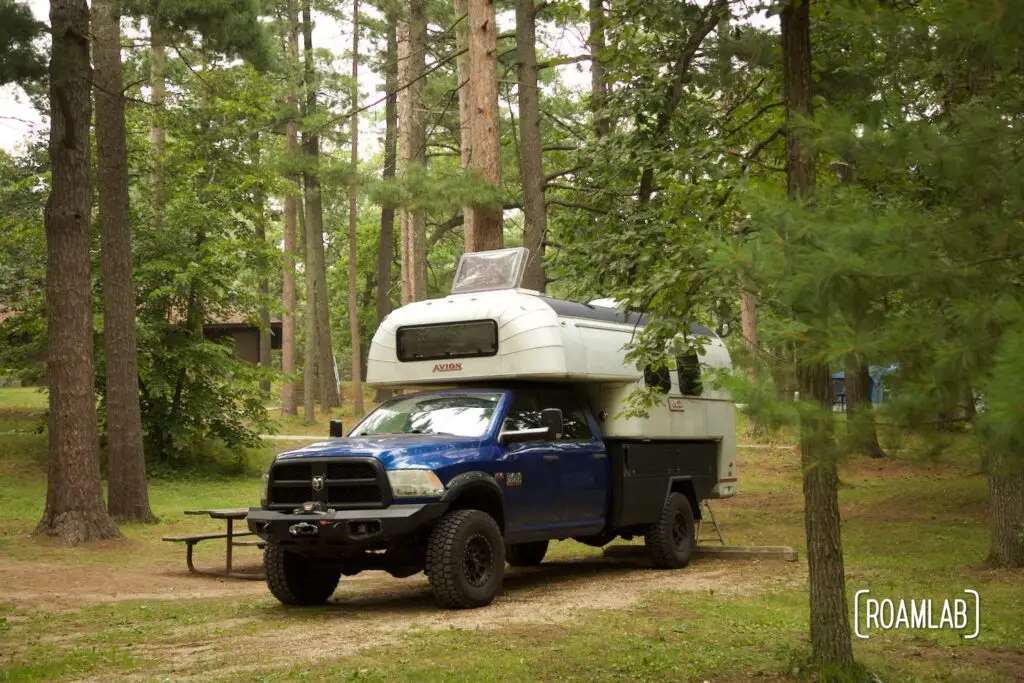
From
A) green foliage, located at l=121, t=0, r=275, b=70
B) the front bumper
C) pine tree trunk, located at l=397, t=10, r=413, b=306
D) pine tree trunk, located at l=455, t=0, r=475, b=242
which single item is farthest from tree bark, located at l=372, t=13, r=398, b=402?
the front bumper

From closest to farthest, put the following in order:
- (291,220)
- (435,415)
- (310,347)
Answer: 1. (435,415)
2. (291,220)
3. (310,347)

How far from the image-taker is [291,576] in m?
10.7

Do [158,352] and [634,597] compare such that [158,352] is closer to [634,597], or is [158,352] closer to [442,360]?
[442,360]

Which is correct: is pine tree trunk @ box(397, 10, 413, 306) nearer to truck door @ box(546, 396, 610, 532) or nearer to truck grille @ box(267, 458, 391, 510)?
truck door @ box(546, 396, 610, 532)

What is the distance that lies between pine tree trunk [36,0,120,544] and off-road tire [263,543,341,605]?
19.1ft

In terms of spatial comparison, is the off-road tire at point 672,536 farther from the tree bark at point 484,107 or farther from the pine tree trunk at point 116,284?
the pine tree trunk at point 116,284

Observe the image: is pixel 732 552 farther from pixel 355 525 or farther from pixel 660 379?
pixel 355 525

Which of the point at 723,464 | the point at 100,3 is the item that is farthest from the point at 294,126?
the point at 723,464

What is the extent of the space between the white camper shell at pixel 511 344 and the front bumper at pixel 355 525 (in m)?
2.33

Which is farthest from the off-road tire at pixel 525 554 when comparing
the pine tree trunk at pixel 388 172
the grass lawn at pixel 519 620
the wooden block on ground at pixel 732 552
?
the pine tree trunk at pixel 388 172

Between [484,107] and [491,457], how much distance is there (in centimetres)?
816

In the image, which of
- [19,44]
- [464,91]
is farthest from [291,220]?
[19,44]

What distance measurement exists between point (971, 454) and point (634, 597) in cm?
648

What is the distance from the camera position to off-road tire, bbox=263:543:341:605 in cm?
1068
